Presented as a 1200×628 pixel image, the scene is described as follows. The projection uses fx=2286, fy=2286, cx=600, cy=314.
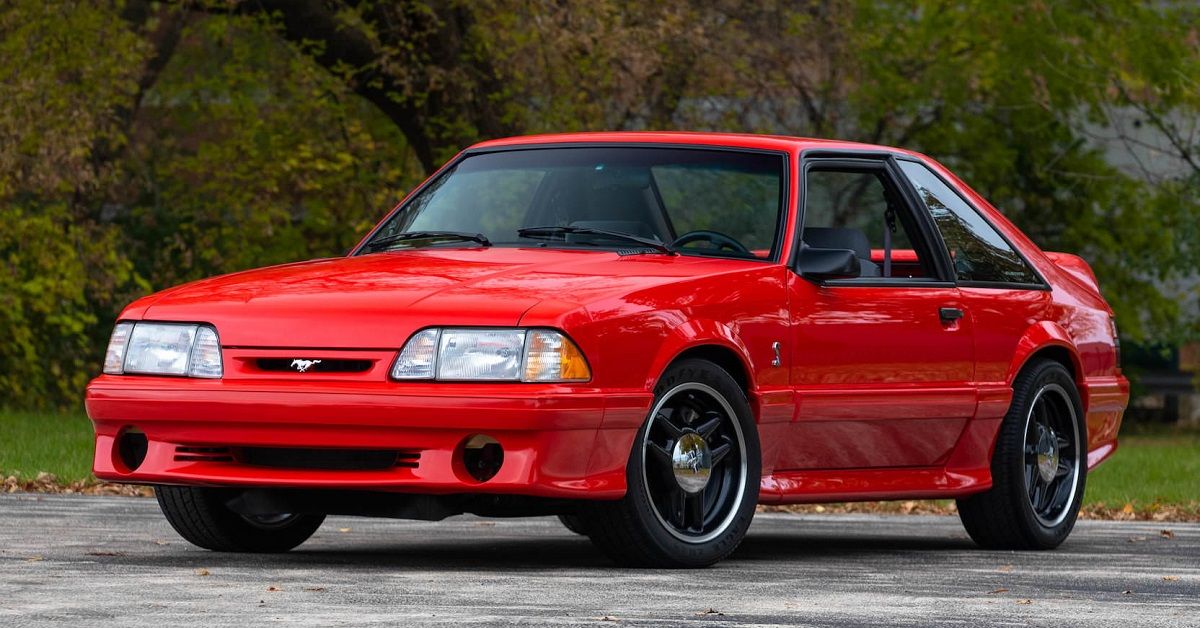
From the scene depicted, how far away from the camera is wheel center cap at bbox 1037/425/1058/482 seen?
955 centimetres

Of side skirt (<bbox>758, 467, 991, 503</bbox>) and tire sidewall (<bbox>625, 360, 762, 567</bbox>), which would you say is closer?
tire sidewall (<bbox>625, 360, 762, 567</bbox>)

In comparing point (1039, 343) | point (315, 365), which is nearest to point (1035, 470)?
point (1039, 343)

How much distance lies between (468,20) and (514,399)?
14.7m

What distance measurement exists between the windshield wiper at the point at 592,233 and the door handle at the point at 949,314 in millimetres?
1279

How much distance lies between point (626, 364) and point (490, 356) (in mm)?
460

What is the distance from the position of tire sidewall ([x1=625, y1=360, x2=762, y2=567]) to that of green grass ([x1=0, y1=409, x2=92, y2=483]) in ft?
18.9

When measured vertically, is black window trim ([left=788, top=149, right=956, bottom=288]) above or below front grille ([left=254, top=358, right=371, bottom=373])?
above

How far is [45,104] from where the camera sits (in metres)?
19.3

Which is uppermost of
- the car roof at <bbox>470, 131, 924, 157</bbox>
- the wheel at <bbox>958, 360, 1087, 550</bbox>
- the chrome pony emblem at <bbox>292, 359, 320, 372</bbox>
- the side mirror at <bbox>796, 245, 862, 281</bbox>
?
the car roof at <bbox>470, 131, 924, 157</bbox>

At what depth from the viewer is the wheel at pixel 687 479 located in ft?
24.0

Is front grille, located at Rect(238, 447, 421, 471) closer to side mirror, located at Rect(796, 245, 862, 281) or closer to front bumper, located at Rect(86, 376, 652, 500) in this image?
front bumper, located at Rect(86, 376, 652, 500)

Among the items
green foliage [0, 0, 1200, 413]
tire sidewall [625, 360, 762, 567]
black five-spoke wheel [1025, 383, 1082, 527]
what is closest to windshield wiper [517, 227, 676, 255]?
tire sidewall [625, 360, 762, 567]

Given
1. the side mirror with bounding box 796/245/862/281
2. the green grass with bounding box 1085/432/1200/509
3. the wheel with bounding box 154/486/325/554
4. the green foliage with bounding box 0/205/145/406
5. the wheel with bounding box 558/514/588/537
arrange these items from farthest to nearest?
the green foliage with bounding box 0/205/145/406
the green grass with bounding box 1085/432/1200/509
the side mirror with bounding box 796/245/862/281
the wheel with bounding box 154/486/325/554
the wheel with bounding box 558/514/588/537

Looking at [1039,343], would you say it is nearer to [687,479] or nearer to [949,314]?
[949,314]
